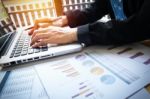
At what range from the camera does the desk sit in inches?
15.4

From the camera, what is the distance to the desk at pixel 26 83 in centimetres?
39

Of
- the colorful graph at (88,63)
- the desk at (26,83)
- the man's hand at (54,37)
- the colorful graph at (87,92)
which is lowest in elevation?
the desk at (26,83)

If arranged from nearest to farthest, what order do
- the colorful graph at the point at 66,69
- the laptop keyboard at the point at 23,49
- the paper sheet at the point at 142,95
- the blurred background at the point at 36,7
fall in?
1. the paper sheet at the point at 142,95
2. the colorful graph at the point at 66,69
3. the laptop keyboard at the point at 23,49
4. the blurred background at the point at 36,7

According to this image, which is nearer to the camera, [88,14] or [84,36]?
[84,36]

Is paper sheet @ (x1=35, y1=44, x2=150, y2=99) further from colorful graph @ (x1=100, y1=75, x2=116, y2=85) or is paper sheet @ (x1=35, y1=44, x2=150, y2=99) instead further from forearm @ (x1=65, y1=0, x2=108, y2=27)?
forearm @ (x1=65, y1=0, x2=108, y2=27)

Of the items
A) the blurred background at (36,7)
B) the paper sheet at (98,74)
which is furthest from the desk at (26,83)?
the blurred background at (36,7)

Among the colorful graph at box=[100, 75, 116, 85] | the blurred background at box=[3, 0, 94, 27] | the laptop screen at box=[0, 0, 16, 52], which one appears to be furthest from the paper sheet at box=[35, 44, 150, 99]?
the blurred background at box=[3, 0, 94, 27]

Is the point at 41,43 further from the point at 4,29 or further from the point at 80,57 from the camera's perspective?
the point at 4,29

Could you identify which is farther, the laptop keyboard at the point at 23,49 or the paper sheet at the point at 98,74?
the laptop keyboard at the point at 23,49

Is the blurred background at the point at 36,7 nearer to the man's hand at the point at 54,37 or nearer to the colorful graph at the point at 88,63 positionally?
the man's hand at the point at 54,37

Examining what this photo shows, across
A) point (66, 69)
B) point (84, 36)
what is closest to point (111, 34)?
point (84, 36)

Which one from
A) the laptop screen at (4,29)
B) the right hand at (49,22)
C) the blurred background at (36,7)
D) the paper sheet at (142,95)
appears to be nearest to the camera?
the paper sheet at (142,95)

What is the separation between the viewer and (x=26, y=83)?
0.44 metres

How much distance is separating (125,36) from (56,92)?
0.30 m
